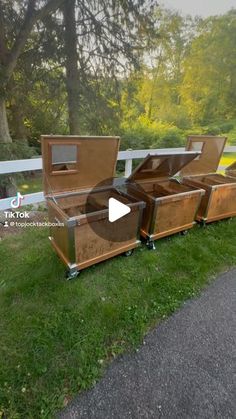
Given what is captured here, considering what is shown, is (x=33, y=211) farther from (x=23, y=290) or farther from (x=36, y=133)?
(x=36, y=133)

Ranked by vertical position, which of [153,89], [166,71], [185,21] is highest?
[185,21]

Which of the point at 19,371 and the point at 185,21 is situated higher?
the point at 185,21

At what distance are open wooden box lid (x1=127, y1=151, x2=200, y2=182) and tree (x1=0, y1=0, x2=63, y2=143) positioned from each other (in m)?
3.10

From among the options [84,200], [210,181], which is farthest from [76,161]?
[210,181]

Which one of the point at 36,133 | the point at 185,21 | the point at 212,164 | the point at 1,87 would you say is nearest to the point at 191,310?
the point at 212,164

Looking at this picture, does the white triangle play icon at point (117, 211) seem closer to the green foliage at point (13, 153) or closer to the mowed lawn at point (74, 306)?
Answer: the mowed lawn at point (74, 306)

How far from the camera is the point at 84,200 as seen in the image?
258 cm

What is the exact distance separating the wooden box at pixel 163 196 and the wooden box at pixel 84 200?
0.69 feet

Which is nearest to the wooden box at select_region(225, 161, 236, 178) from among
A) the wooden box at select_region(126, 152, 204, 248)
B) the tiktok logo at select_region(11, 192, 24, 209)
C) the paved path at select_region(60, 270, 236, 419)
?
the wooden box at select_region(126, 152, 204, 248)

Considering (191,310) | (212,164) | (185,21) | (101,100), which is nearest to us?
(191,310)

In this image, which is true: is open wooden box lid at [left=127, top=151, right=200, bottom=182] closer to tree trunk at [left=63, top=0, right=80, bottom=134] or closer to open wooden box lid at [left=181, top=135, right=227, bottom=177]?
open wooden box lid at [left=181, top=135, right=227, bottom=177]

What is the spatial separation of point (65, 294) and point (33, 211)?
6.35 feet

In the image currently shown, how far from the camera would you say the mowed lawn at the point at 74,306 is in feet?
4.45

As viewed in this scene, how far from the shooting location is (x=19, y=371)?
1.39m
